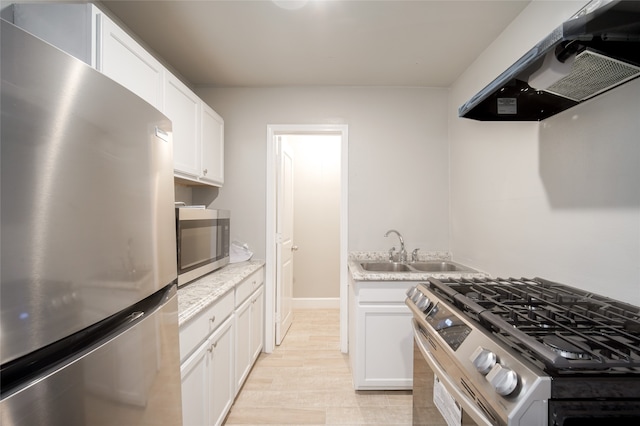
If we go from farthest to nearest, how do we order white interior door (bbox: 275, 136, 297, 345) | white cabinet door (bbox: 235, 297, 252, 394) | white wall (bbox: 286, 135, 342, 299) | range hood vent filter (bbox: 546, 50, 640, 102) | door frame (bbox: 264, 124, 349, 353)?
1. white wall (bbox: 286, 135, 342, 299)
2. white interior door (bbox: 275, 136, 297, 345)
3. door frame (bbox: 264, 124, 349, 353)
4. white cabinet door (bbox: 235, 297, 252, 394)
5. range hood vent filter (bbox: 546, 50, 640, 102)

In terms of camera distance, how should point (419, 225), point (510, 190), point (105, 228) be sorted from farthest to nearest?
1. point (419, 225)
2. point (510, 190)
3. point (105, 228)

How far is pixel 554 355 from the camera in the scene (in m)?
0.63

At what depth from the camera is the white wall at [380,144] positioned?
8.79 feet

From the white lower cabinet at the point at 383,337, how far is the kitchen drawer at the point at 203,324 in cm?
92

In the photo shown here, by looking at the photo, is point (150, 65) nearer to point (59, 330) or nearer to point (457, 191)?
point (59, 330)

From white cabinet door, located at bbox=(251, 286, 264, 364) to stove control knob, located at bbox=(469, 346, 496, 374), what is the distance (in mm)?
1813

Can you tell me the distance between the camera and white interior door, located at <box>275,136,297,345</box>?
277cm

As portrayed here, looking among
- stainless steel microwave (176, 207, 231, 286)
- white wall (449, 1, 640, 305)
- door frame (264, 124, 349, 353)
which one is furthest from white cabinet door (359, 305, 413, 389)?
stainless steel microwave (176, 207, 231, 286)

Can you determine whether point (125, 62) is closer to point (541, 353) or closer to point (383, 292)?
point (541, 353)

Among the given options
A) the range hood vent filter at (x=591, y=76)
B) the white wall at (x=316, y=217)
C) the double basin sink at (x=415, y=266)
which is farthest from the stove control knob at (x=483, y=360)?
the white wall at (x=316, y=217)

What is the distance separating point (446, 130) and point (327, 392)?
2499 millimetres

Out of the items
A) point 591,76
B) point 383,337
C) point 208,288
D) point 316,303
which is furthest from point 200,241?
point 316,303

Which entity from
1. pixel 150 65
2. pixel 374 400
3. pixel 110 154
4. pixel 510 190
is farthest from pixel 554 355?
pixel 150 65

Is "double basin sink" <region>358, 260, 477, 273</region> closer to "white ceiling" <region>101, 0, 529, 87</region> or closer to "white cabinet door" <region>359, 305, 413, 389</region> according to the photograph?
"white cabinet door" <region>359, 305, 413, 389</region>
